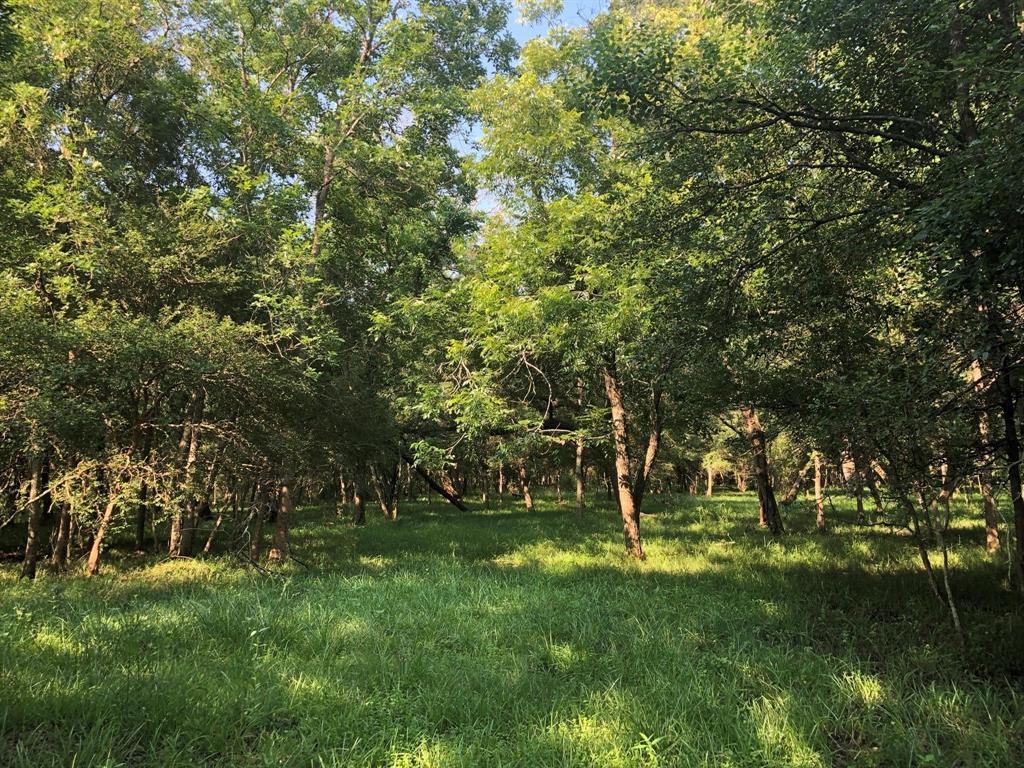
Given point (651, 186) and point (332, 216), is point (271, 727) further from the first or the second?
point (332, 216)

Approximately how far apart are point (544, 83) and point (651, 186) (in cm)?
773

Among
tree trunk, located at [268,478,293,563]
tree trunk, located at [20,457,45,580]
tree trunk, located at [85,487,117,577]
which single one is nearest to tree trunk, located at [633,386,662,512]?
tree trunk, located at [268,478,293,563]

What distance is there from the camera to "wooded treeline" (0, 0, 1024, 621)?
16.9 ft

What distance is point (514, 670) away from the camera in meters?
5.10

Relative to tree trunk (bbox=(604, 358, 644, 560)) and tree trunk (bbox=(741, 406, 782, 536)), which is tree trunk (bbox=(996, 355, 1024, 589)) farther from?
tree trunk (bbox=(741, 406, 782, 536))

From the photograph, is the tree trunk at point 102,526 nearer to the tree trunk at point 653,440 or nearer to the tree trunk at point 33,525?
the tree trunk at point 33,525

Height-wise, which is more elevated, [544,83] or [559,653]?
[544,83]

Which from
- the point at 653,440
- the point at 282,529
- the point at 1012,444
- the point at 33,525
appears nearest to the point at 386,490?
the point at 282,529

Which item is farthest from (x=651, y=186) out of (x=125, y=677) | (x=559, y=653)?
(x=125, y=677)

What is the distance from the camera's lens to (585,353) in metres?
9.72

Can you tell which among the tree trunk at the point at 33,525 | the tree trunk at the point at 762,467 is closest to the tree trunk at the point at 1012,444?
the tree trunk at the point at 762,467

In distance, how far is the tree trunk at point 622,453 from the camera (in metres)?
11.7

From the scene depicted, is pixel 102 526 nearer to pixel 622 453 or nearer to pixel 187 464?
pixel 187 464

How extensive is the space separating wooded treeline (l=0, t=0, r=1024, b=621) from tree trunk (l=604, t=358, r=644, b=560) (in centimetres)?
7
